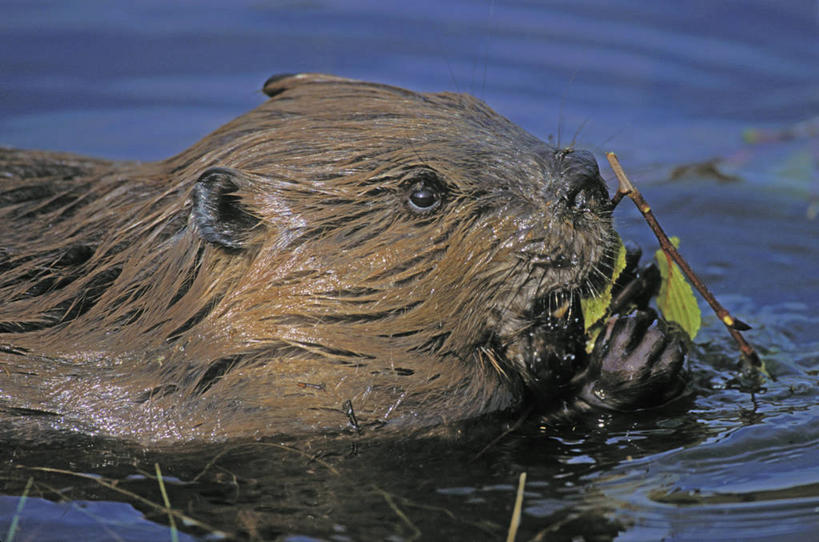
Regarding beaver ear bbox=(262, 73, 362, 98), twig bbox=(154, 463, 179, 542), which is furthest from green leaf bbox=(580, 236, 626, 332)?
twig bbox=(154, 463, 179, 542)

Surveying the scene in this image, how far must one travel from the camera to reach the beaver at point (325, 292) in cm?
353

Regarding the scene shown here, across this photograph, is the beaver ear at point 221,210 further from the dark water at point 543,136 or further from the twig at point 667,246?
the twig at point 667,246

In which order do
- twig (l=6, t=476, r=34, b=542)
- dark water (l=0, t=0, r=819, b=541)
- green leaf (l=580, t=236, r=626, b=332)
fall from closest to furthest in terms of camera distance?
twig (l=6, t=476, r=34, b=542) → dark water (l=0, t=0, r=819, b=541) → green leaf (l=580, t=236, r=626, b=332)

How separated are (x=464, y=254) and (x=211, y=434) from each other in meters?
0.92

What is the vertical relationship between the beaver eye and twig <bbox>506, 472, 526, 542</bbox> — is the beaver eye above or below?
above

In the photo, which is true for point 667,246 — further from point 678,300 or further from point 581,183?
point 581,183

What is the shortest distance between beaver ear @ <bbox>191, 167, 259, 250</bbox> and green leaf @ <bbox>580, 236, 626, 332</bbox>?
1.06 m

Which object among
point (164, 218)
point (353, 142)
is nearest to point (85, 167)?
point (164, 218)

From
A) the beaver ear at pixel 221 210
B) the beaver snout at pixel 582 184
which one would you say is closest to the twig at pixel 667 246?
the beaver snout at pixel 582 184

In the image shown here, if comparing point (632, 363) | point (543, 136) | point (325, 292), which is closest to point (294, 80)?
point (325, 292)

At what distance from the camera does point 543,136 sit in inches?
274

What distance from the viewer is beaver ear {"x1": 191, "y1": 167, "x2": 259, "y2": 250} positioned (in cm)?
345

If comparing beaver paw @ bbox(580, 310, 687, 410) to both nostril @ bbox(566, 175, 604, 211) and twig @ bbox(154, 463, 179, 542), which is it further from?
twig @ bbox(154, 463, 179, 542)

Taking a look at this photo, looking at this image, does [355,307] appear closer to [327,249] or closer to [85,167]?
[327,249]
